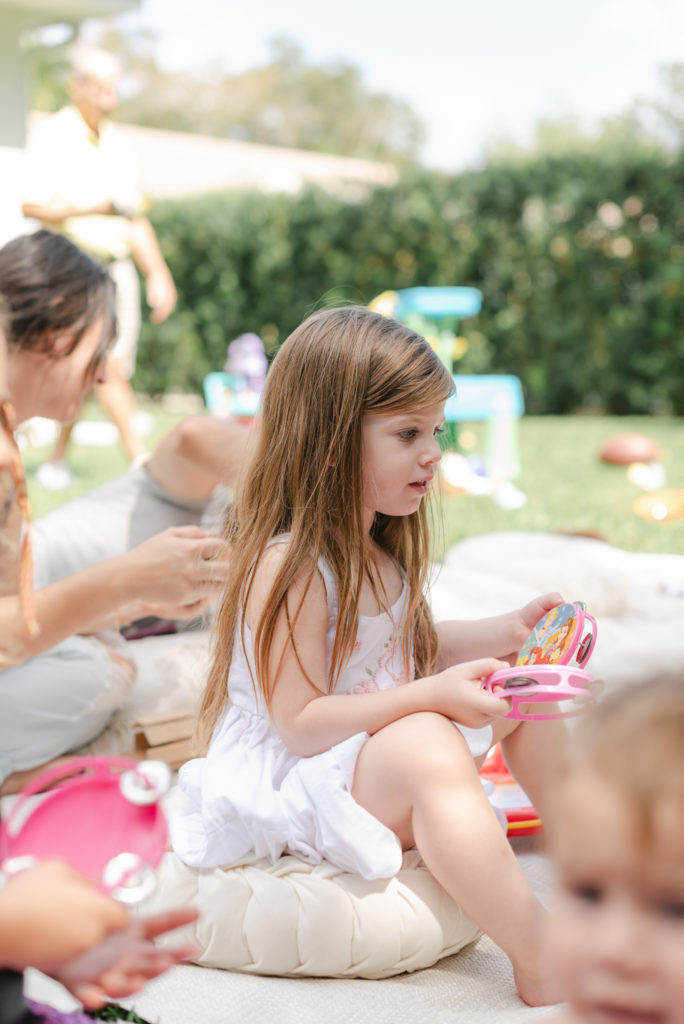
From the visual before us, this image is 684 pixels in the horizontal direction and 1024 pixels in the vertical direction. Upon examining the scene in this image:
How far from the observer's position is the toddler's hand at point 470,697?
1354 millimetres

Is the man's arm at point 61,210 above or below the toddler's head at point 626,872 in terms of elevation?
above

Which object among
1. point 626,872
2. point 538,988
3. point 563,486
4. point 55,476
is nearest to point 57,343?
point 538,988

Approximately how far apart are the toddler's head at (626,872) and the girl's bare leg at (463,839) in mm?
610

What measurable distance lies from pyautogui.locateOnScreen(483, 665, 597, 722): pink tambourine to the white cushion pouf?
1.00ft

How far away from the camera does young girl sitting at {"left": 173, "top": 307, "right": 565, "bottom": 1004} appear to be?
1335mm

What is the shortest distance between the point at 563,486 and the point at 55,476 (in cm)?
251

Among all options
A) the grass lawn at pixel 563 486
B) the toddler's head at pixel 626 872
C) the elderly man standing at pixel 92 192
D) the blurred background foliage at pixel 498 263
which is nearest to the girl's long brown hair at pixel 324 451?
the toddler's head at pixel 626 872

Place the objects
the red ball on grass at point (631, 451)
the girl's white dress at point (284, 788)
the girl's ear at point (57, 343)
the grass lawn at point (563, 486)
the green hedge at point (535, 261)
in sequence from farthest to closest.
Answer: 1. the green hedge at point (535, 261)
2. the red ball on grass at point (631, 451)
3. the grass lawn at point (563, 486)
4. the girl's ear at point (57, 343)
5. the girl's white dress at point (284, 788)

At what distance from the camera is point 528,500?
15.6 feet

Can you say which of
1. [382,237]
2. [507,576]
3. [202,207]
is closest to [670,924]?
[507,576]

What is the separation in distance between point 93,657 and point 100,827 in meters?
1.13

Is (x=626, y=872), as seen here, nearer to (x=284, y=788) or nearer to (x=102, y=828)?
(x=102, y=828)

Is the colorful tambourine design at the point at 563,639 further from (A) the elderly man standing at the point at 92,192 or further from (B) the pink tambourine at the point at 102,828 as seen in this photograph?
(A) the elderly man standing at the point at 92,192

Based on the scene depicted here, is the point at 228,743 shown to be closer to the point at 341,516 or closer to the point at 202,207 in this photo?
the point at 341,516
